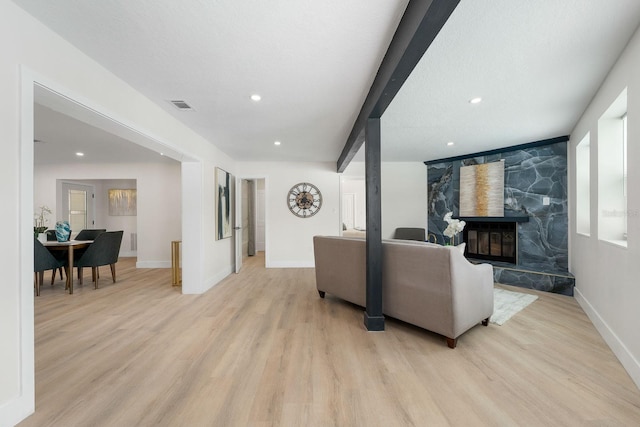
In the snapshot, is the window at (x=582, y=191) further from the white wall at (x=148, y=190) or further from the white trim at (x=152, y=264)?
the white trim at (x=152, y=264)

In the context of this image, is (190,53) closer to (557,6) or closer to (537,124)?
(557,6)

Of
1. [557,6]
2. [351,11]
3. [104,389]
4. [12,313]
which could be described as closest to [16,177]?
[12,313]

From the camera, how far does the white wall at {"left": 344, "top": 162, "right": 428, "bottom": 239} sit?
589cm

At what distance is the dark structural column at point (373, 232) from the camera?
252cm

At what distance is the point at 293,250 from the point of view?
18.7 ft

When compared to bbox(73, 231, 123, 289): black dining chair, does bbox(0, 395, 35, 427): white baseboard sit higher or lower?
lower

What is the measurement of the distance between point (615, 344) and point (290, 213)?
16.0 feet

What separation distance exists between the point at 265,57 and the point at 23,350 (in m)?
2.32

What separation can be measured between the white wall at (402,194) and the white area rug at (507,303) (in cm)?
242

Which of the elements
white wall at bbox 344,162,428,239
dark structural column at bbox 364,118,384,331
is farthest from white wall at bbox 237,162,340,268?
dark structural column at bbox 364,118,384,331

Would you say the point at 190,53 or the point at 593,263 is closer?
the point at 190,53

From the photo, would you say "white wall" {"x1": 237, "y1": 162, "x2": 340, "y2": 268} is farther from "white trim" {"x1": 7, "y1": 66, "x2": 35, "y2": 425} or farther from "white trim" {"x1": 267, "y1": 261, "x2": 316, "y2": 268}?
"white trim" {"x1": 7, "y1": 66, "x2": 35, "y2": 425}

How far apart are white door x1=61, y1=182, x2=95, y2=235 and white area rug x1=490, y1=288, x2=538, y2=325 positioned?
8523mm

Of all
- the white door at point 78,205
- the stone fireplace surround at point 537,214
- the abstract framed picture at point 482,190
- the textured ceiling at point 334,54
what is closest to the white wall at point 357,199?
the abstract framed picture at point 482,190
